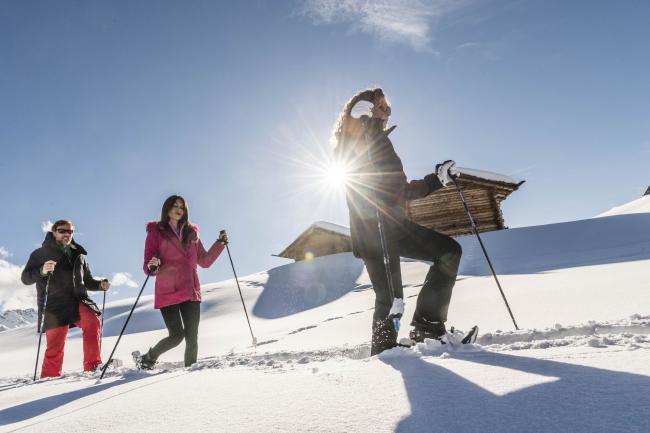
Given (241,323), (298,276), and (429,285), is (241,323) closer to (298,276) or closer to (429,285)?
(298,276)

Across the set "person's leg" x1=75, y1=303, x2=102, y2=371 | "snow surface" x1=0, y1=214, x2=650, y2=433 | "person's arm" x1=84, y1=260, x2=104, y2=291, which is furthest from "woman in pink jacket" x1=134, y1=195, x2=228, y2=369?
"person's arm" x1=84, y1=260, x2=104, y2=291

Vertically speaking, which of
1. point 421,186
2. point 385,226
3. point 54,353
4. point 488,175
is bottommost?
point 385,226

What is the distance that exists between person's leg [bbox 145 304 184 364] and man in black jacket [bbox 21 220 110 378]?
1414mm

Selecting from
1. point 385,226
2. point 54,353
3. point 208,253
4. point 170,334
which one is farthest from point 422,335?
point 54,353

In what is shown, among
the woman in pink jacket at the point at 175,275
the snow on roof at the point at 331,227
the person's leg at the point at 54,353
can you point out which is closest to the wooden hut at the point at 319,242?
the snow on roof at the point at 331,227

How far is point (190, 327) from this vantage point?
3.77 meters

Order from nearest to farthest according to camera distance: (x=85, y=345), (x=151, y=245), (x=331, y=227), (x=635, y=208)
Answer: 1. (x=151, y=245)
2. (x=85, y=345)
3. (x=635, y=208)
4. (x=331, y=227)

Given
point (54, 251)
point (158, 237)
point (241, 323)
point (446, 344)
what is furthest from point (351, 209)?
point (241, 323)

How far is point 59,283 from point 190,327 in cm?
235

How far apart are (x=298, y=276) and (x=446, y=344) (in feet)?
38.8

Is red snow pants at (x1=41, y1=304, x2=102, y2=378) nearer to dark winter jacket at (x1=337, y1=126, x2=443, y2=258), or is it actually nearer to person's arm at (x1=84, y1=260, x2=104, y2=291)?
person's arm at (x1=84, y1=260, x2=104, y2=291)

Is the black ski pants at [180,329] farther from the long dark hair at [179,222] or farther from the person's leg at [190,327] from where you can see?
the long dark hair at [179,222]

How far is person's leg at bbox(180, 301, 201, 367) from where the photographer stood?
3.72m

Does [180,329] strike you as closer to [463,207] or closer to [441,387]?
[441,387]
